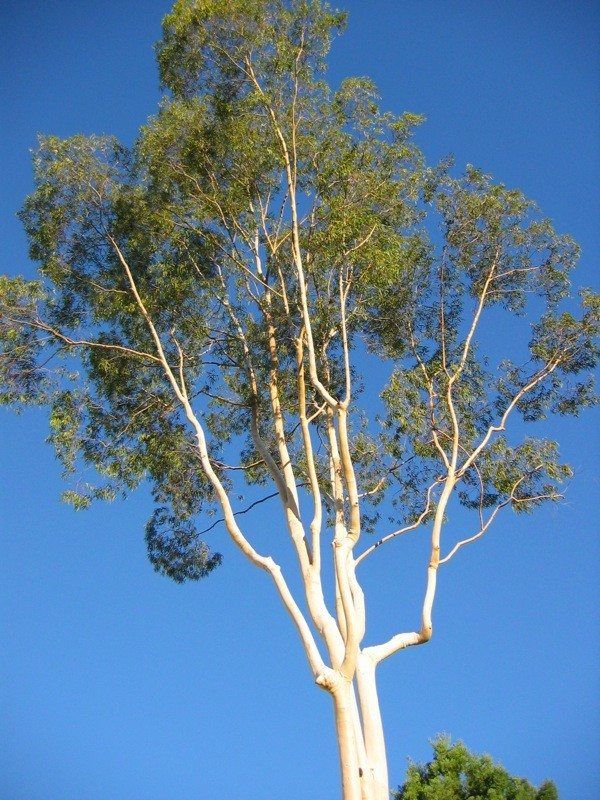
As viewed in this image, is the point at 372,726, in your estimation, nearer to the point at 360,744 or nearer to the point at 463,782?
the point at 360,744

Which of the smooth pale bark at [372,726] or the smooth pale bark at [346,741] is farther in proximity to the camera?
the smooth pale bark at [372,726]

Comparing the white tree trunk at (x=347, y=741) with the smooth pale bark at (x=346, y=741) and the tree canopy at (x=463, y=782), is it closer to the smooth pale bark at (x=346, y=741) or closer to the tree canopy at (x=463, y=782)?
the smooth pale bark at (x=346, y=741)

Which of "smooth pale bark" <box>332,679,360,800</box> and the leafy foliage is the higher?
the leafy foliage

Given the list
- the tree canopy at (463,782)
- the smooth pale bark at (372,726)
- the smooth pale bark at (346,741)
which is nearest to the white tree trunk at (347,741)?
the smooth pale bark at (346,741)

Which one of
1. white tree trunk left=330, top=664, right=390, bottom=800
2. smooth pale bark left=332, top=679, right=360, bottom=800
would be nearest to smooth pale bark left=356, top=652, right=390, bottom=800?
white tree trunk left=330, top=664, right=390, bottom=800

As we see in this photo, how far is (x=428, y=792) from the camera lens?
14477 mm

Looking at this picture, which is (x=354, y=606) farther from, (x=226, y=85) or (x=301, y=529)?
(x=226, y=85)

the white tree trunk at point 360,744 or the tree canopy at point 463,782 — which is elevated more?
the tree canopy at point 463,782

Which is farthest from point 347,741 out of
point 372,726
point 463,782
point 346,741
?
point 463,782

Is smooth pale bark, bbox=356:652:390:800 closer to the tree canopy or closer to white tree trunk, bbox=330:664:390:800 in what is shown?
white tree trunk, bbox=330:664:390:800

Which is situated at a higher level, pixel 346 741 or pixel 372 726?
pixel 372 726

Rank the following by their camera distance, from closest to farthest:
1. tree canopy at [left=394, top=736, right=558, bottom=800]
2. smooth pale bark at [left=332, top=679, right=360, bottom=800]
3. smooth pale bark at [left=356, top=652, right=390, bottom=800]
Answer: smooth pale bark at [left=332, top=679, right=360, bottom=800], smooth pale bark at [left=356, top=652, right=390, bottom=800], tree canopy at [left=394, top=736, right=558, bottom=800]

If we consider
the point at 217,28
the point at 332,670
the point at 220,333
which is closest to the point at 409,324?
the point at 220,333

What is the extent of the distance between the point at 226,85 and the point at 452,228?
4.32 meters
